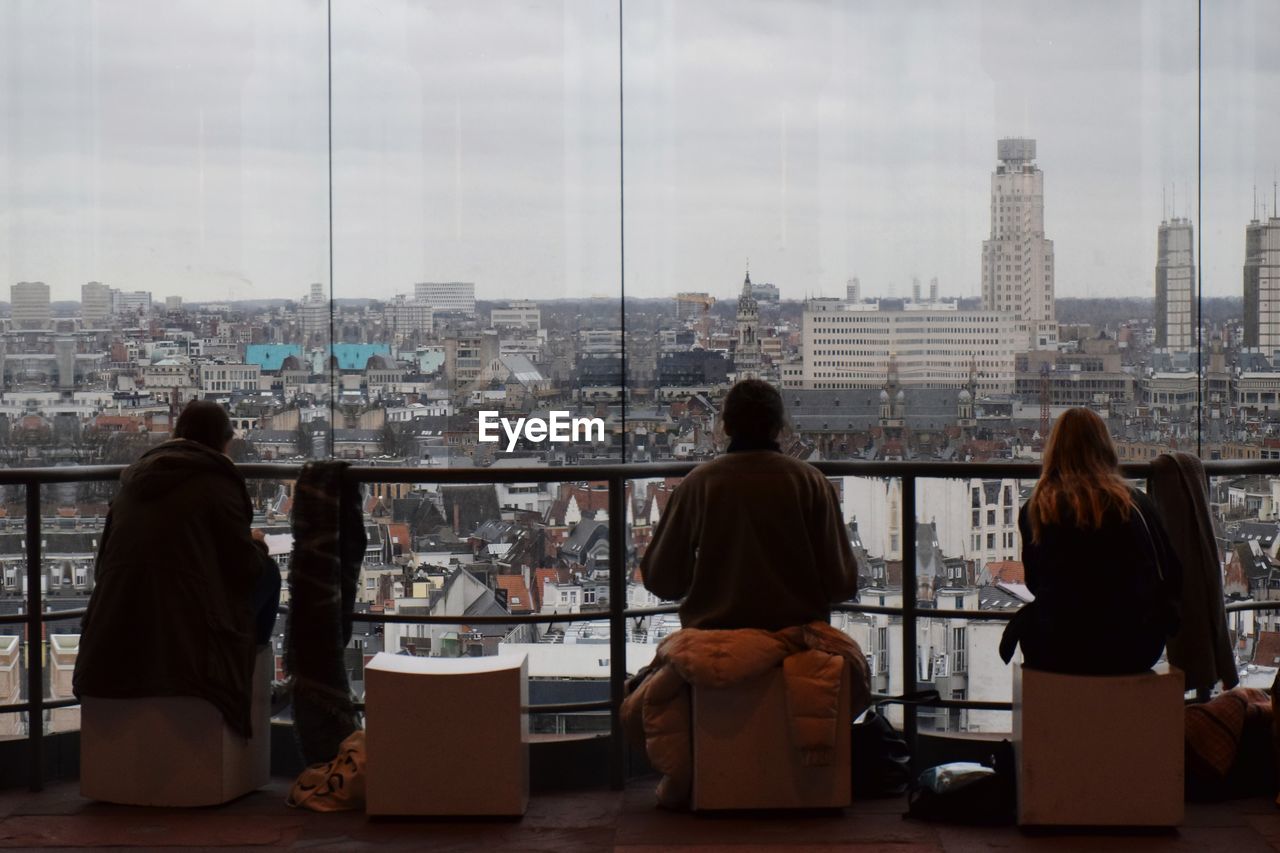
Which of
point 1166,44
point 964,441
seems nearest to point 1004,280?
point 964,441

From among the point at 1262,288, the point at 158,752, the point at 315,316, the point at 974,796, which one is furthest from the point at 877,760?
the point at 315,316

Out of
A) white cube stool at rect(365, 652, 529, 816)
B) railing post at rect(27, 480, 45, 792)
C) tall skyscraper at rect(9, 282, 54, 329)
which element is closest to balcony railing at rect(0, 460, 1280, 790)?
railing post at rect(27, 480, 45, 792)

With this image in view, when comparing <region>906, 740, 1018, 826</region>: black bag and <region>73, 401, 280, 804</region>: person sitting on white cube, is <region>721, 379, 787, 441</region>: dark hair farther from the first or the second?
<region>73, 401, 280, 804</region>: person sitting on white cube

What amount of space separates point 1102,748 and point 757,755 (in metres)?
0.95

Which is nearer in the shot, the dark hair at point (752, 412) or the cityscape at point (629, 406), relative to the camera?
the dark hair at point (752, 412)

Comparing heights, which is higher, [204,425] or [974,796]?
[204,425]

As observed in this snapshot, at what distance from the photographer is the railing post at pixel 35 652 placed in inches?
169

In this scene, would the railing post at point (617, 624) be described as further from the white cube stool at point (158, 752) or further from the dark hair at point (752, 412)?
the white cube stool at point (158, 752)

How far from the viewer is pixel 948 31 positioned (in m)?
5.42

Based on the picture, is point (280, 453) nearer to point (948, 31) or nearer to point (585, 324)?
point (585, 324)

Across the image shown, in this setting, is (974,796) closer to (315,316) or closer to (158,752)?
(158,752)

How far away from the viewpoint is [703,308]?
5137mm

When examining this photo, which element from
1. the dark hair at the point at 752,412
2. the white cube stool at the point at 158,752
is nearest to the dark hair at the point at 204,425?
the white cube stool at the point at 158,752

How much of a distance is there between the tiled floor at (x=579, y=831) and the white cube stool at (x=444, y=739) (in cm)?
8
